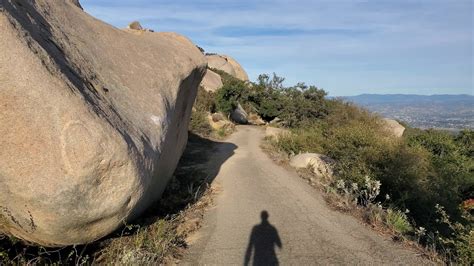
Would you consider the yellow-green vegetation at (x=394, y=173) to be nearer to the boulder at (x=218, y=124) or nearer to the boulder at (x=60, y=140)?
the boulder at (x=60, y=140)

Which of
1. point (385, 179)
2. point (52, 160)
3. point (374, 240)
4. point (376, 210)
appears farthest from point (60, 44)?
point (385, 179)

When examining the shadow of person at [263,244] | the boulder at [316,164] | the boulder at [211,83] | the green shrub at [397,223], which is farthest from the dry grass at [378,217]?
the boulder at [211,83]

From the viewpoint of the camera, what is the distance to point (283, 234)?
6754 mm

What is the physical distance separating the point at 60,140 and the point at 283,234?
391 cm

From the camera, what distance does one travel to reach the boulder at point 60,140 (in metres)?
4.02

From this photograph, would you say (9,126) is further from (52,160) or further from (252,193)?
(252,193)

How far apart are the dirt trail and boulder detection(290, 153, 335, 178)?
213 cm

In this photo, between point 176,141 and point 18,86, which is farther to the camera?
point 176,141

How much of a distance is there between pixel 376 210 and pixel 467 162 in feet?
62.0

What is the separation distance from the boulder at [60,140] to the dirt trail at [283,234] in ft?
5.89

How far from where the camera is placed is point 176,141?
767cm

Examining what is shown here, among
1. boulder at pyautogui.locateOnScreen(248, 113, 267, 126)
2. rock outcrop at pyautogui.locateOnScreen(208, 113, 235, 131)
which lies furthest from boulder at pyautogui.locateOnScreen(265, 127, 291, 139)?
boulder at pyautogui.locateOnScreen(248, 113, 267, 126)

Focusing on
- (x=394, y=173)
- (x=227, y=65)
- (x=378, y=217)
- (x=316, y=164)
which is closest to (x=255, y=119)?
(x=316, y=164)

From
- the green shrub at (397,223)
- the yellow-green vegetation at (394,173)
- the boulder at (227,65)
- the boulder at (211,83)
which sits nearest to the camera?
the green shrub at (397,223)
